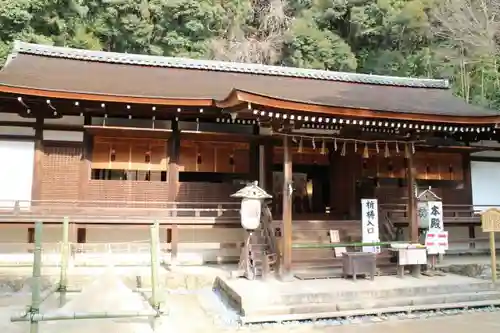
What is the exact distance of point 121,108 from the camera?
942 centimetres

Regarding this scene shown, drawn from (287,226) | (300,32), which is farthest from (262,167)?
(300,32)

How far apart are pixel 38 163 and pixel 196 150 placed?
12.0 ft

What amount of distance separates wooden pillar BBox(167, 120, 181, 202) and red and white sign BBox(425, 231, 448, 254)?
5871mm

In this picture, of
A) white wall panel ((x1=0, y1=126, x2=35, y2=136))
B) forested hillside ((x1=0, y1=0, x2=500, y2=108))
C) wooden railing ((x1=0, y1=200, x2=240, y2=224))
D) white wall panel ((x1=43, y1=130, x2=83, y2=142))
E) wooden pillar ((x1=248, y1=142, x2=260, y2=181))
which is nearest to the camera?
wooden railing ((x1=0, y1=200, x2=240, y2=224))

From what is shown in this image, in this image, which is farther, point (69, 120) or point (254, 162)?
point (254, 162)

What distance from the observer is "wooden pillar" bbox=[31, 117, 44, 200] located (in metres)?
9.32

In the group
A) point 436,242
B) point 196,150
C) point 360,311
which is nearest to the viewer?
point 360,311

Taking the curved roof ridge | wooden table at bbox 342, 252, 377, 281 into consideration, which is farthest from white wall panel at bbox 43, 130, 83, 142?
wooden table at bbox 342, 252, 377, 281

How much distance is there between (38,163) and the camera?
938 centimetres

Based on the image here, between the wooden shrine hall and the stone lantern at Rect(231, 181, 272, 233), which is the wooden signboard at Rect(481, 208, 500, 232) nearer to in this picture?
the wooden shrine hall

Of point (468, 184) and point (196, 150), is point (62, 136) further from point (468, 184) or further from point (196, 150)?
point (468, 184)

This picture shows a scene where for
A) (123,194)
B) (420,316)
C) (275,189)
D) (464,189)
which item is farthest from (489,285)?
(123,194)

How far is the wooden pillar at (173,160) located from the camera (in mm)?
9977

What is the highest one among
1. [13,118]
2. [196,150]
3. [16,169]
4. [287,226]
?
[13,118]
